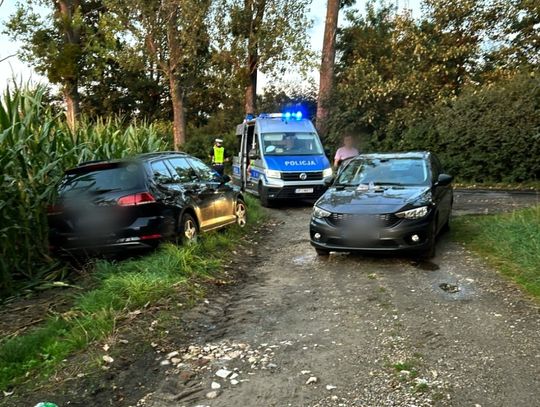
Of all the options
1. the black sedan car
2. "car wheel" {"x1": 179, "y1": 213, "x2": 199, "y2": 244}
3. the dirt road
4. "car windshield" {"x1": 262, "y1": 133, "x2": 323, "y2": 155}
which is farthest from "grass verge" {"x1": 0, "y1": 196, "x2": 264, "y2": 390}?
"car windshield" {"x1": 262, "y1": 133, "x2": 323, "y2": 155}

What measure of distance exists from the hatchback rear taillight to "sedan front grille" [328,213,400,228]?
264cm

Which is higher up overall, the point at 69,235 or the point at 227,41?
the point at 227,41

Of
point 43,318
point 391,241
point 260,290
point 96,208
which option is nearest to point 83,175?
point 96,208

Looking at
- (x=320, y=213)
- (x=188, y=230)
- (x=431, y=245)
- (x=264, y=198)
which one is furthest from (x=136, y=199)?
(x=264, y=198)

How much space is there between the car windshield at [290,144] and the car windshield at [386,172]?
5123 mm

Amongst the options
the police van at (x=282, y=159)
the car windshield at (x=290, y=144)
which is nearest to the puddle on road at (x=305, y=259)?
the police van at (x=282, y=159)

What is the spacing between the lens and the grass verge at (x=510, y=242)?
6.46 meters

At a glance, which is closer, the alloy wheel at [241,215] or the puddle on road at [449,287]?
the puddle on road at [449,287]

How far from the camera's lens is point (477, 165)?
1764cm

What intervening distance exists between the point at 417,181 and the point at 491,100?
1016 centimetres

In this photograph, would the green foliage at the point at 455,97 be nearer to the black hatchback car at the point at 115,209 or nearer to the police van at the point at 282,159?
the police van at the point at 282,159

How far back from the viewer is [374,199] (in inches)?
303

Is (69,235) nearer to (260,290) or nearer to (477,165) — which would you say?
(260,290)

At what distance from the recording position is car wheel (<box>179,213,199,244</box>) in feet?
26.6
